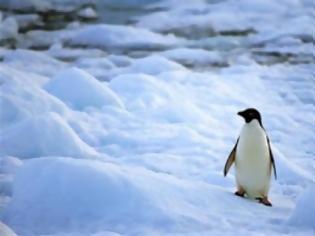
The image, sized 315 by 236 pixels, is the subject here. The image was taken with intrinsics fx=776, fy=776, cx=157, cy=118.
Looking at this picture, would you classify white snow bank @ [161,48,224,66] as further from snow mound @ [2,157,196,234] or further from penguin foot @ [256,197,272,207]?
snow mound @ [2,157,196,234]

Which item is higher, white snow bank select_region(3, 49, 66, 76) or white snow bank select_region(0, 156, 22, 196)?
white snow bank select_region(0, 156, 22, 196)

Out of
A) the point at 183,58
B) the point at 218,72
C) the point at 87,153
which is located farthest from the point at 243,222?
the point at 183,58

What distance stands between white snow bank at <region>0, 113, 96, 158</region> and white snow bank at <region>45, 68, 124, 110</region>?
1.55 meters

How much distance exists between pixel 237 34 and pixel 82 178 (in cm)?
770

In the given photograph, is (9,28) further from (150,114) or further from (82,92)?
(150,114)

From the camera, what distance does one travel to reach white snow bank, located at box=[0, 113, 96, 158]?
457cm

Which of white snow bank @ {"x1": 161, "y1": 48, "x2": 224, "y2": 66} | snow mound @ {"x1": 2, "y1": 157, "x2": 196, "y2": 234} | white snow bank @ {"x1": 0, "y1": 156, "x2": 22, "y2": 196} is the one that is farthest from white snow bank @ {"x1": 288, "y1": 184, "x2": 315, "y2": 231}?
white snow bank @ {"x1": 161, "y1": 48, "x2": 224, "y2": 66}

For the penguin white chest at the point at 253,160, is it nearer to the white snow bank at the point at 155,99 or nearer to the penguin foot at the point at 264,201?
the penguin foot at the point at 264,201

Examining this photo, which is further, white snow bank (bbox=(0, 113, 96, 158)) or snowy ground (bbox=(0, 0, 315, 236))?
white snow bank (bbox=(0, 113, 96, 158))

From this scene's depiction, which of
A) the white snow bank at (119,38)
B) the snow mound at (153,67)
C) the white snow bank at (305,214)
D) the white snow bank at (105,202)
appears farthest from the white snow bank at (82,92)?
the white snow bank at (119,38)

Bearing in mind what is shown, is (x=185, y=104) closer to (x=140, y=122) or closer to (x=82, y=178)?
(x=140, y=122)

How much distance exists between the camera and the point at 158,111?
20.4 feet

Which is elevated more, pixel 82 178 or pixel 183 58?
pixel 82 178

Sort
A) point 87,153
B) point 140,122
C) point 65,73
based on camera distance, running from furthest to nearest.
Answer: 1. point 65,73
2. point 140,122
3. point 87,153
